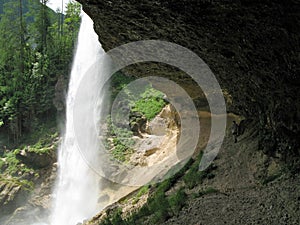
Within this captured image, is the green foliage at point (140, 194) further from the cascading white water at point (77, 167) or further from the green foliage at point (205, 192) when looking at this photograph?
the cascading white water at point (77, 167)

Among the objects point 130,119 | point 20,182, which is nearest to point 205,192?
point 130,119

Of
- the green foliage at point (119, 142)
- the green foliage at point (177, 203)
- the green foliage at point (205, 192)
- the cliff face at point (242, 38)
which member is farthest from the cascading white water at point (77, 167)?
the cliff face at point (242, 38)

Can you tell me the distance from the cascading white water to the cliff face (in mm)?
9275

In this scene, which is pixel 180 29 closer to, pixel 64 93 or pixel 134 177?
pixel 134 177

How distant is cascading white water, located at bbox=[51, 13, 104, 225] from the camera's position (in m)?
15.3

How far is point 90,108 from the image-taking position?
2023 cm

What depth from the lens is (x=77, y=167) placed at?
18.2 m

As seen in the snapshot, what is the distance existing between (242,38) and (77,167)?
47.6ft

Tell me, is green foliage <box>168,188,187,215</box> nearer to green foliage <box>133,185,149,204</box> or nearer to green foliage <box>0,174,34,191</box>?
green foliage <box>133,185,149,204</box>

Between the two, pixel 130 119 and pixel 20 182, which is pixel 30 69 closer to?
pixel 20 182

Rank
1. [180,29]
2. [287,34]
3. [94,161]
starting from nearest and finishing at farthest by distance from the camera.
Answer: [287,34], [180,29], [94,161]

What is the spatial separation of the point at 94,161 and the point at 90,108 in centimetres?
390

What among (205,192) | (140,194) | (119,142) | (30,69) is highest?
(30,69)

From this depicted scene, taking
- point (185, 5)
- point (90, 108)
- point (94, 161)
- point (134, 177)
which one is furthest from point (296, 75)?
point (90, 108)
